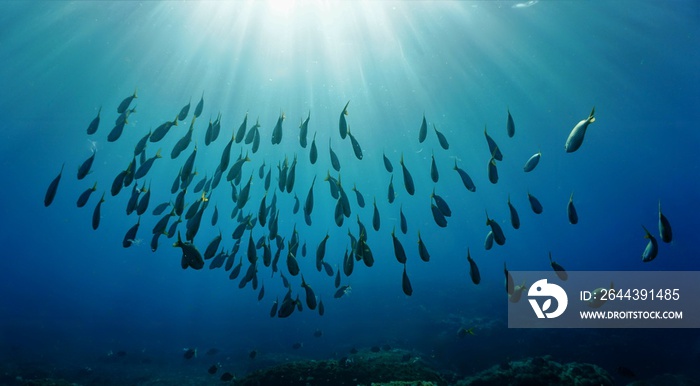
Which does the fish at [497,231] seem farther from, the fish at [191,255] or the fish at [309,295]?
the fish at [191,255]

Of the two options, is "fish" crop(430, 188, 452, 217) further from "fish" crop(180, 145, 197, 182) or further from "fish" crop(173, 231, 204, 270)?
"fish" crop(180, 145, 197, 182)

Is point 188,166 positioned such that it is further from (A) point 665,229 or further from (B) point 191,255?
(A) point 665,229

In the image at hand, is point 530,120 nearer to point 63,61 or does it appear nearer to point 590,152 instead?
point 590,152

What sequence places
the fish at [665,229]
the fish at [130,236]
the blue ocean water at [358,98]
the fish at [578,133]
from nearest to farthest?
1. the fish at [665,229]
2. the fish at [578,133]
3. the fish at [130,236]
4. the blue ocean water at [358,98]

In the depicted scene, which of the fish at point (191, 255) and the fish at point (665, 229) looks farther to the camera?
the fish at point (191, 255)

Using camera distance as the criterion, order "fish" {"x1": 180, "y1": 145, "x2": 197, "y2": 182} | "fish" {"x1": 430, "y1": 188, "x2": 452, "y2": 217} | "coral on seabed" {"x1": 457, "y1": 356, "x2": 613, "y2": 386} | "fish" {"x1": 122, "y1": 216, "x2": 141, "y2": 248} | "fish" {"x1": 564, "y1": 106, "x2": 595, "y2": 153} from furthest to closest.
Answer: "fish" {"x1": 122, "y1": 216, "x2": 141, "y2": 248} → "coral on seabed" {"x1": 457, "y1": 356, "x2": 613, "y2": 386} → "fish" {"x1": 430, "y1": 188, "x2": 452, "y2": 217} → "fish" {"x1": 180, "y1": 145, "x2": 197, "y2": 182} → "fish" {"x1": 564, "y1": 106, "x2": 595, "y2": 153}

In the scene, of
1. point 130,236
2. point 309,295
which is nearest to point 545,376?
point 309,295

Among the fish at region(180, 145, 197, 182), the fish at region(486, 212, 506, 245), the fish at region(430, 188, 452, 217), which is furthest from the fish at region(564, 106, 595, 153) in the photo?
the fish at region(180, 145, 197, 182)

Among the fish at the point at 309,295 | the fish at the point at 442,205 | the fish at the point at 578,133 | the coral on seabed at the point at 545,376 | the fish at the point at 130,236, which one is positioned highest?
the fish at the point at 578,133

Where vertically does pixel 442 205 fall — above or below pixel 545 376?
above

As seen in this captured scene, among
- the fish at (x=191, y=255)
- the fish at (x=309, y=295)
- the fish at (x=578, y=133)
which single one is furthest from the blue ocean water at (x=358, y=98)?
the fish at (x=578, y=133)

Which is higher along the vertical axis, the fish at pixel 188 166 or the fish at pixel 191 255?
the fish at pixel 188 166

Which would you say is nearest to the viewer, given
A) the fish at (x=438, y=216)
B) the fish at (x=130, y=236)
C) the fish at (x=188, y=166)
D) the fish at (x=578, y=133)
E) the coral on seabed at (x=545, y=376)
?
the fish at (x=578, y=133)

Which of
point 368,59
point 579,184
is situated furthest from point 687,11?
point 579,184
